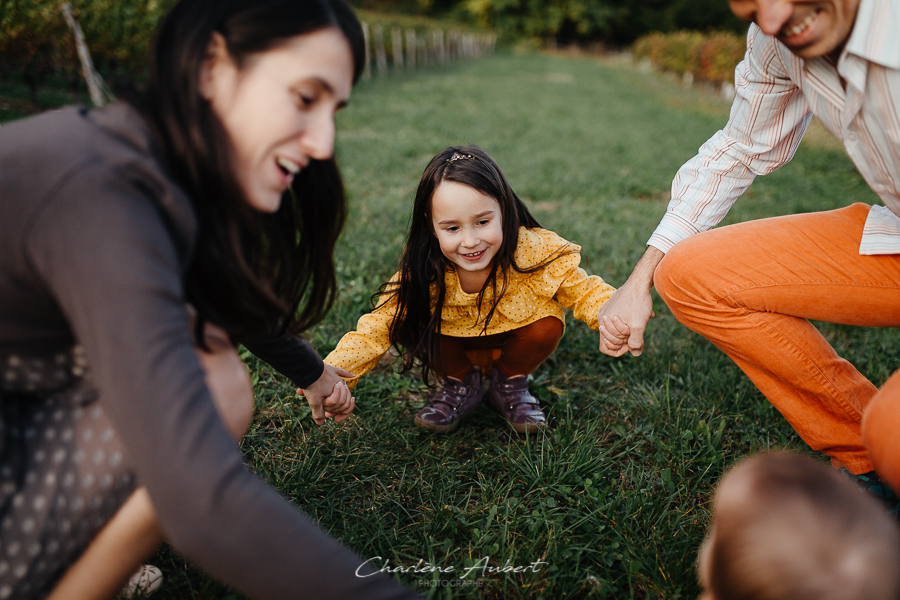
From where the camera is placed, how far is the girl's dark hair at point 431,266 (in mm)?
2094

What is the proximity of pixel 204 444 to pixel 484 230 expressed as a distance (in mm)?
1370

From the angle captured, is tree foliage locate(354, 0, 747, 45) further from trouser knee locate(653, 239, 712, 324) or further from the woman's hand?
the woman's hand

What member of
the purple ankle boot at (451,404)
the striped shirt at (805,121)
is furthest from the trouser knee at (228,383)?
the striped shirt at (805,121)

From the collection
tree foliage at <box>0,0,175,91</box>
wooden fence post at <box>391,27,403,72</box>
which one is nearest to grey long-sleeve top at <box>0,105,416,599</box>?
tree foliage at <box>0,0,175,91</box>

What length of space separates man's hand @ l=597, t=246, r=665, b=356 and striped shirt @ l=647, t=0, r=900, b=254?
0.17 metres

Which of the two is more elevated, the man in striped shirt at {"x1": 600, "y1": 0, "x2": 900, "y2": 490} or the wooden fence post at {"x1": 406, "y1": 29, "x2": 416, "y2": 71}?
the man in striped shirt at {"x1": 600, "y1": 0, "x2": 900, "y2": 490}

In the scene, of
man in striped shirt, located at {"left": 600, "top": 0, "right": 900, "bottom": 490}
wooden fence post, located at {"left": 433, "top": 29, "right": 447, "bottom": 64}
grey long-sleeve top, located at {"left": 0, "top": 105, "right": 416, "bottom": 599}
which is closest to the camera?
grey long-sleeve top, located at {"left": 0, "top": 105, "right": 416, "bottom": 599}

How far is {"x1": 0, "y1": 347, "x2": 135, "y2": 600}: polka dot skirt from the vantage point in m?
1.03

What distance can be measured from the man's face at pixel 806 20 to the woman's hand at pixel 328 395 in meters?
1.42

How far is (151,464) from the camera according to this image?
2.81 ft

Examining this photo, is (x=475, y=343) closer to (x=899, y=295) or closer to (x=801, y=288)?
(x=801, y=288)

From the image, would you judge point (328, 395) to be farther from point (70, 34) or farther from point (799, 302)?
point (70, 34)

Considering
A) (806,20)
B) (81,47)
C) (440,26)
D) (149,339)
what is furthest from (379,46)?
(149,339)

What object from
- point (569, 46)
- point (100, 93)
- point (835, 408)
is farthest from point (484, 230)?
point (569, 46)
